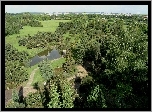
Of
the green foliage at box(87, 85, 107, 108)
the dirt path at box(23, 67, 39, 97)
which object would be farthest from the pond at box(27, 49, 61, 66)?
the green foliage at box(87, 85, 107, 108)

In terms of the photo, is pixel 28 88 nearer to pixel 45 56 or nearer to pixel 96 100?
pixel 96 100

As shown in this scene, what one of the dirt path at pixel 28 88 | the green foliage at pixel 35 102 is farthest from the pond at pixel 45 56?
the green foliage at pixel 35 102

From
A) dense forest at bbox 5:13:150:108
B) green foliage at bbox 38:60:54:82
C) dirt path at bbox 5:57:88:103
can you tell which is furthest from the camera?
green foliage at bbox 38:60:54:82

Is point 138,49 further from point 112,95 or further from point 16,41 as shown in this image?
point 16,41

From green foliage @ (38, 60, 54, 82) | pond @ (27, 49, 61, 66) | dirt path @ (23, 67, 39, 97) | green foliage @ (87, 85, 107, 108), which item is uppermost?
pond @ (27, 49, 61, 66)

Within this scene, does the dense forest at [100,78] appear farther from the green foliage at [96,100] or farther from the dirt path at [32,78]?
the dirt path at [32,78]

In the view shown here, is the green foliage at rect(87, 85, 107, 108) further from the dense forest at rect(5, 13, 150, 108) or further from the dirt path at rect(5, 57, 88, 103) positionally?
the dirt path at rect(5, 57, 88, 103)

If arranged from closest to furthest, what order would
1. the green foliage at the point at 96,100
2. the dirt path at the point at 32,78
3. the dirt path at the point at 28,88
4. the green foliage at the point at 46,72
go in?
the green foliage at the point at 96,100 < the dirt path at the point at 28,88 < the dirt path at the point at 32,78 < the green foliage at the point at 46,72

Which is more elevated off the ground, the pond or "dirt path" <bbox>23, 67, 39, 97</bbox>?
the pond
